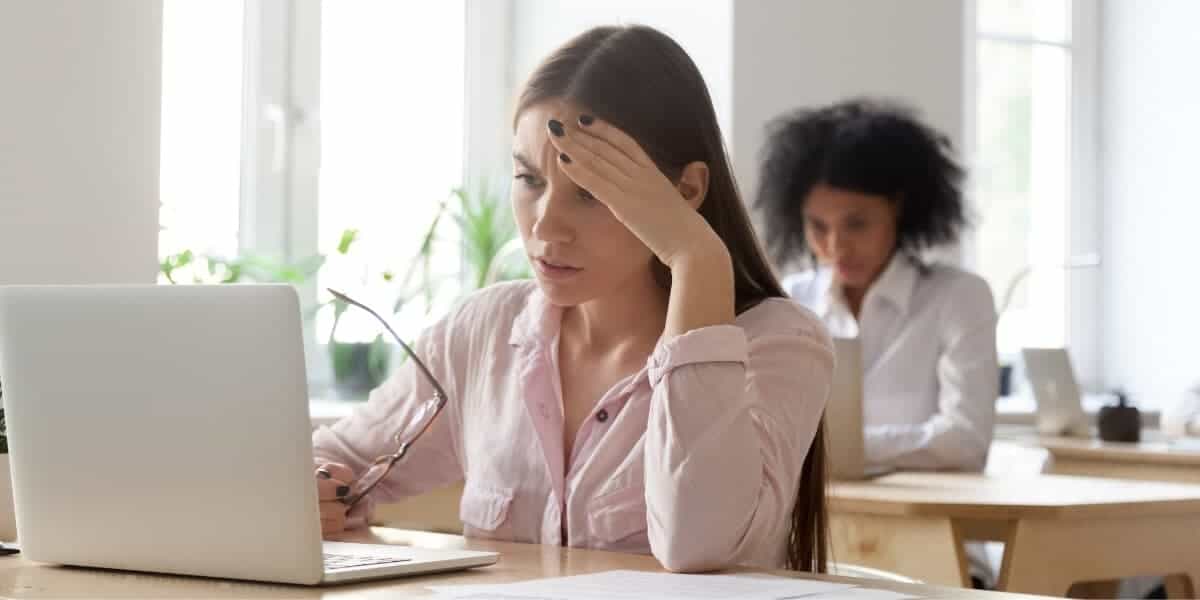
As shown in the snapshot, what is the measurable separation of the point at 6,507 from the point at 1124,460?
301 cm

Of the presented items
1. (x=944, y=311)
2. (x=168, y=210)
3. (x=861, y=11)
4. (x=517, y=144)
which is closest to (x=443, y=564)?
(x=517, y=144)

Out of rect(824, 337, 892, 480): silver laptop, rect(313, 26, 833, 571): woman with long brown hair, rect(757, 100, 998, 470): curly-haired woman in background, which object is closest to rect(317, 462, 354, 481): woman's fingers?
rect(313, 26, 833, 571): woman with long brown hair

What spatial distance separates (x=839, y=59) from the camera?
15.0 ft

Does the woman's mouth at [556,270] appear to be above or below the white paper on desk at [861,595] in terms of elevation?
above

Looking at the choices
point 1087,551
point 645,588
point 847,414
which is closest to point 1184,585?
point 1087,551

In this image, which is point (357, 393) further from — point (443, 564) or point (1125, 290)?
point (1125, 290)

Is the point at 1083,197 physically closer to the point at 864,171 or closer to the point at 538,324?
the point at 864,171

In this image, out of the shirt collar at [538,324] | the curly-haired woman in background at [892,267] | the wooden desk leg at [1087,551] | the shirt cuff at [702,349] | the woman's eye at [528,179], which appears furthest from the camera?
the curly-haired woman in background at [892,267]

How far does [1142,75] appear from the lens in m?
6.05

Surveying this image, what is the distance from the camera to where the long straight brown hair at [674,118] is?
1854 mm

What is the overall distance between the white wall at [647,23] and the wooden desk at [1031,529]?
186cm

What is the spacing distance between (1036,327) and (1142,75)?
100 centimetres

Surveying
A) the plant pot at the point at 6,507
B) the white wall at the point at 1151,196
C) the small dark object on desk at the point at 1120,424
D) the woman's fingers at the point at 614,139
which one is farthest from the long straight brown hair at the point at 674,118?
the white wall at the point at 1151,196

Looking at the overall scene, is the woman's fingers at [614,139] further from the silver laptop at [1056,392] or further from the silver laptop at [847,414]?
the silver laptop at [1056,392]
